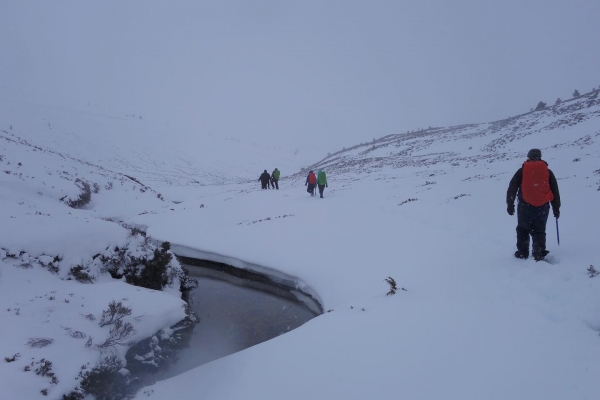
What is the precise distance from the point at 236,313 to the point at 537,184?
7661 mm

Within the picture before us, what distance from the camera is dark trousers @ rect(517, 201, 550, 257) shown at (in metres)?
6.11

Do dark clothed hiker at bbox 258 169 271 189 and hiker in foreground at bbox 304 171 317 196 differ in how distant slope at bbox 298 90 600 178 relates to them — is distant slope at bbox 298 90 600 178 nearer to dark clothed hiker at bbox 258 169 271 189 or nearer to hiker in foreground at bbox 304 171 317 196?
dark clothed hiker at bbox 258 169 271 189

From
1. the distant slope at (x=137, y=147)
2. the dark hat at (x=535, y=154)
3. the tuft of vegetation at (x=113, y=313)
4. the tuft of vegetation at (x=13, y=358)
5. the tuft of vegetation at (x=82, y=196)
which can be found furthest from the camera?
the distant slope at (x=137, y=147)

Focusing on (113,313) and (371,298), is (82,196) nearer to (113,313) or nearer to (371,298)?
(113,313)

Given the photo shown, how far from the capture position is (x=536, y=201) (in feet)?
20.1

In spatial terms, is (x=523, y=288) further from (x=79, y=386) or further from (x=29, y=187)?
(x=29, y=187)

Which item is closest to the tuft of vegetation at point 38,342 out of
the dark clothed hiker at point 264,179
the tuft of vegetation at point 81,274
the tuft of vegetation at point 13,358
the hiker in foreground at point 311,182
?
the tuft of vegetation at point 13,358

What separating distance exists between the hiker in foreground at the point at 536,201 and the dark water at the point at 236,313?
16.6 ft

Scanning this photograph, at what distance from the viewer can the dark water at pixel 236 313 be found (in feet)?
22.3

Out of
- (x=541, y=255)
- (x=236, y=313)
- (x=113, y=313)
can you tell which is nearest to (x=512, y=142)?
(x=541, y=255)

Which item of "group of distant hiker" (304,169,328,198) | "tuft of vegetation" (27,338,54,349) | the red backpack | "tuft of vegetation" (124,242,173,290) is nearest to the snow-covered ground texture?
"tuft of vegetation" (27,338,54,349)

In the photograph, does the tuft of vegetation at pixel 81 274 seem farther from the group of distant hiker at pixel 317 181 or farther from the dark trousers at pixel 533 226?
the group of distant hiker at pixel 317 181

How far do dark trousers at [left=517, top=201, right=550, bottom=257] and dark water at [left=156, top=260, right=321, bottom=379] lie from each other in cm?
494

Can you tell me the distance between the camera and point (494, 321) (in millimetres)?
4504
